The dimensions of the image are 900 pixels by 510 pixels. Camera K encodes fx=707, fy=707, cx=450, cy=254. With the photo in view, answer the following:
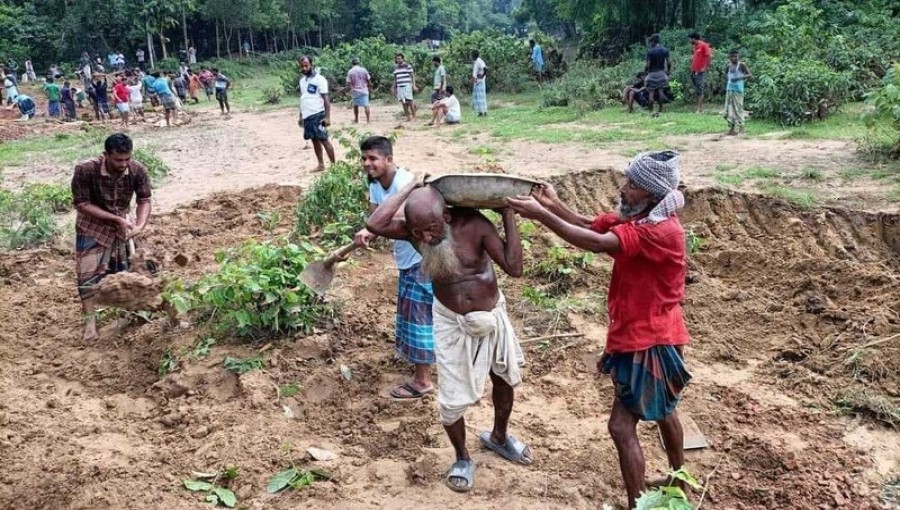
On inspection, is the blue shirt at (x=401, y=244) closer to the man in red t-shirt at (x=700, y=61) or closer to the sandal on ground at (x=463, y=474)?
the sandal on ground at (x=463, y=474)

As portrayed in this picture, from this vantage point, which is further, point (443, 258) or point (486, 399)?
point (486, 399)

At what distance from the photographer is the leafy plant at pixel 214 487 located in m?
3.34

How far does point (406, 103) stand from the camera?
49.6 ft

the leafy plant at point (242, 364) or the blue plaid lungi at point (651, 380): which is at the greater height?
the blue plaid lungi at point (651, 380)

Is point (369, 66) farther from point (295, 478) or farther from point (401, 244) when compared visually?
point (295, 478)

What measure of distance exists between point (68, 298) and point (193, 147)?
24.6 ft

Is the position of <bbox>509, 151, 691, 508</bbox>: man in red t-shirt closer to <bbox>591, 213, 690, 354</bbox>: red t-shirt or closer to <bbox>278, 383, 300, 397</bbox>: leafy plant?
<bbox>591, 213, 690, 354</bbox>: red t-shirt

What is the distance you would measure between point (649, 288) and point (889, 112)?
21.4 feet

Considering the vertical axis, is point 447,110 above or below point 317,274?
above

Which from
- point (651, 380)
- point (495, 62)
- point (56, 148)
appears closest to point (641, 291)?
point (651, 380)

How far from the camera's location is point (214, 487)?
3.44 meters

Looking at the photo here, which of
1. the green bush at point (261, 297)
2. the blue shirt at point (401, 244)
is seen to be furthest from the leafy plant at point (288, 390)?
the blue shirt at point (401, 244)

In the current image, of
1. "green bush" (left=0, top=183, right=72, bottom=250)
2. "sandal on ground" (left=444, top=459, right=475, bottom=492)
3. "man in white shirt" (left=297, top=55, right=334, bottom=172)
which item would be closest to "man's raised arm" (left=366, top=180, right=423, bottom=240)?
"sandal on ground" (left=444, top=459, right=475, bottom=492)

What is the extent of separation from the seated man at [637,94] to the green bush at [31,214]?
9.75m
